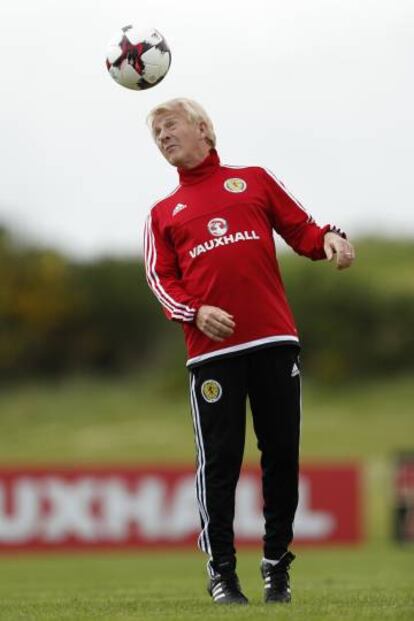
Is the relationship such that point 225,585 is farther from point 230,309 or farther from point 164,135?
point 164,135

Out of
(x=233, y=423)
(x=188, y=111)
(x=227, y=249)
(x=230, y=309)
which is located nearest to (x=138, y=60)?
(x=188, y=111)

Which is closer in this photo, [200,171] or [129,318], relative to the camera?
[200,171]

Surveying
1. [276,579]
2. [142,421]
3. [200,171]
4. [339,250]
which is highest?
[200,171]

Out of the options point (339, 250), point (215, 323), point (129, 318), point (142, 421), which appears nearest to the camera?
point (215, 323)

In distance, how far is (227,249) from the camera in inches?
282

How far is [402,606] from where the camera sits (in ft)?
22.9

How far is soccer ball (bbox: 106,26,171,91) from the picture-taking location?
7.74 meters

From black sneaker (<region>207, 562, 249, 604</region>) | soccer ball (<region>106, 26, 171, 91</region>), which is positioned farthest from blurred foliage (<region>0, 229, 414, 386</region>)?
black sneaker (<region>207, 562, 249, 604</region>)

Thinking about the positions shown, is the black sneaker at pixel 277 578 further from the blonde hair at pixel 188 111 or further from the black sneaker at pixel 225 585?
the blonde hair at pixel 188 111

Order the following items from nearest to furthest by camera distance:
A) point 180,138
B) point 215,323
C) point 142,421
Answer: point 215,323, point 180,138, point 142,421

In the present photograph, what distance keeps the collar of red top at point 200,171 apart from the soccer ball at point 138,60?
0.59m

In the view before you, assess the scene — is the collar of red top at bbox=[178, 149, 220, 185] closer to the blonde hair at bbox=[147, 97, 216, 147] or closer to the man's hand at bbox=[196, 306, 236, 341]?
the blonde hair at bbox=[147, 97, 216, 147]

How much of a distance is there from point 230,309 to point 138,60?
4.71 ft

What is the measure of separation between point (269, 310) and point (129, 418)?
45.4m
